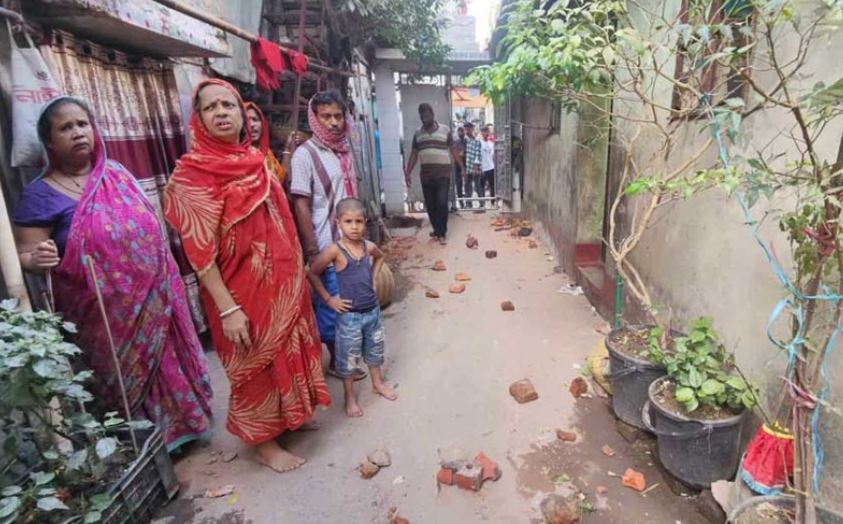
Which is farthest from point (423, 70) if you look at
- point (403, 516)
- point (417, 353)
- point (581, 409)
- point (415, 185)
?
point (403, 516)

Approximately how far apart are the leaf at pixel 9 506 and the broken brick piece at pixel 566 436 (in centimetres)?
231

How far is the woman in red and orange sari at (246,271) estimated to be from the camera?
1.99 m

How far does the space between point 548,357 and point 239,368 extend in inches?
86.7

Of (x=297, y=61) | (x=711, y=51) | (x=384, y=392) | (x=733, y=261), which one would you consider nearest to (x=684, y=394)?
(x=733, y=261)

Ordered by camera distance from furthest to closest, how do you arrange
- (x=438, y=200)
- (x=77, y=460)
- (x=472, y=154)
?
(x=472, y=154) → (x=438, y=200) → (x=77, y=460)

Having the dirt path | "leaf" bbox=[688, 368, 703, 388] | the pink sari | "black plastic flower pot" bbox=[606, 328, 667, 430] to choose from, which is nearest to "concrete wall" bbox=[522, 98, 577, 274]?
the dirt path

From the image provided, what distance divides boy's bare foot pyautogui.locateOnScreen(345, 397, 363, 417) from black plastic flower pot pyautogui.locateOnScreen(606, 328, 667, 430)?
150cm

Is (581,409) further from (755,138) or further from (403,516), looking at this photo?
(755,138)

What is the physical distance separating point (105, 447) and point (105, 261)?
31.9 inches

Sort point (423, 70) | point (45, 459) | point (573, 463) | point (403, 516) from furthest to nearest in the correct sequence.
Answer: point (423, 70) < point (573, 463) < point (403, 516) < point (45, 459)

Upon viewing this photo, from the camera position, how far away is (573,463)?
2354 millimetres

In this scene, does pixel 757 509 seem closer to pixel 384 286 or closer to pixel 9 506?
pixel 9 506

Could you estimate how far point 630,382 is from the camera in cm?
246

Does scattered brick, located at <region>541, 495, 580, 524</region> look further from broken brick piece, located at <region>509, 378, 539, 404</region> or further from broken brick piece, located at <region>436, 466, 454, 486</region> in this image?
broken brick piece, located at <region>509, 378, 539, 404</region>
